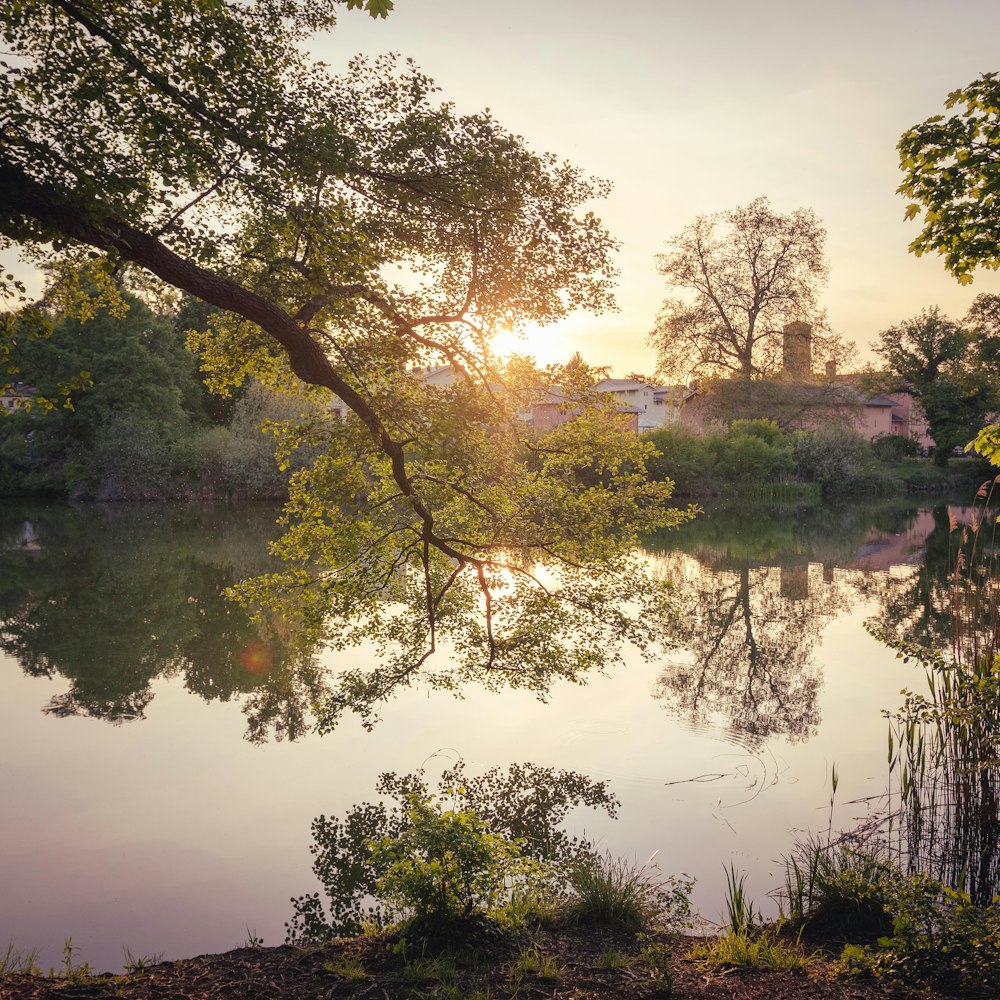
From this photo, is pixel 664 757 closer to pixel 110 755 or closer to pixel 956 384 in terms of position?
pixel 110 755

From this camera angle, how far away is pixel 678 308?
167 feet

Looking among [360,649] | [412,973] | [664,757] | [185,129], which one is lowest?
[412,973]

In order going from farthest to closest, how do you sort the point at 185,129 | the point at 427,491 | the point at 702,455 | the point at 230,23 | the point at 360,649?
the point at 702,455
the point at 360,649
the point at 427,491
the point at 230,23
the point at 185,129

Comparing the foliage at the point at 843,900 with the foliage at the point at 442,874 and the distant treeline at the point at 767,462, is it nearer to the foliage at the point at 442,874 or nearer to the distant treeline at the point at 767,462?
the foliage at the point at 442,874

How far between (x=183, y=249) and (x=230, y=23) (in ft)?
6.33

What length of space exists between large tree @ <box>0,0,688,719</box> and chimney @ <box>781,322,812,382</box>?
42.6 metres

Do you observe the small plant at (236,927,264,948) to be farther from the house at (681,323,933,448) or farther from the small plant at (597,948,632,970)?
the house at (681,323,933,448)

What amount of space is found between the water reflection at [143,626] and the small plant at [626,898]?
5894 mm

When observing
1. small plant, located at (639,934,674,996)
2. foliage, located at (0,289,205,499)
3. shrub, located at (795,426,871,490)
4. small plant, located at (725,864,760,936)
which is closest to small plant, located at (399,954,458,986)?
small plant, located at (639,934,674,996)

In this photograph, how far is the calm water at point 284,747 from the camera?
293 inches

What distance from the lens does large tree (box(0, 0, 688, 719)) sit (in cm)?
622

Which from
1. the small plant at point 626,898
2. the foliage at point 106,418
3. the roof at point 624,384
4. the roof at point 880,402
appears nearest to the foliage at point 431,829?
the small plant at point 626,898

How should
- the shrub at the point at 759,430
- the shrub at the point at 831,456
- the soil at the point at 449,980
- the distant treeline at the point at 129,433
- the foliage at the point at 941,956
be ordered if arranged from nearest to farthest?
the foliage at the point at 941,956 < the soil at the point at 449,980 < the distant treeline at the point at 129,433 < the shrub at the point at 759,430 < the shrub at the point at 831,456

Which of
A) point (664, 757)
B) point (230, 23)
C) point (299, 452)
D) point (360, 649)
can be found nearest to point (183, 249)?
point (230, 23)
